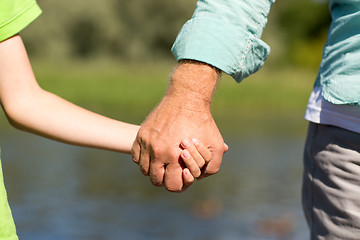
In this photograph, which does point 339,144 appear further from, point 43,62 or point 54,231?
point 43,62

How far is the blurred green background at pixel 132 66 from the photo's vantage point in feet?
62.0

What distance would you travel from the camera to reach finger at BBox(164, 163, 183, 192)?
7.54 ft

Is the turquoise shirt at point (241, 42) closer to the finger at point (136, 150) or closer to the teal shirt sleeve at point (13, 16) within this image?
the finger at point (136, 150)

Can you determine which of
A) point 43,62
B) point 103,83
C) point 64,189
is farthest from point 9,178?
point 43,62

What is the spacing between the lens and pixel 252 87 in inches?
803

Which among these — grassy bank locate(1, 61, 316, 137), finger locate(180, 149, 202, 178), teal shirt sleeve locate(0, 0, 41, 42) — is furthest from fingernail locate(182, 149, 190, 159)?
grassy bank locate(1, 61, 316, 137)

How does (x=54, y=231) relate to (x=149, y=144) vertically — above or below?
below

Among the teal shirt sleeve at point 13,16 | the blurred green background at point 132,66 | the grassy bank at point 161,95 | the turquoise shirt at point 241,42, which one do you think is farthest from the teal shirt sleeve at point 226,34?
the grassy bank at point 161,95

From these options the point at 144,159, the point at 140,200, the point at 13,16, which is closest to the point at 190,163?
the point at 144,159

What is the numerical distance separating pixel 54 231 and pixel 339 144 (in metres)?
5.25

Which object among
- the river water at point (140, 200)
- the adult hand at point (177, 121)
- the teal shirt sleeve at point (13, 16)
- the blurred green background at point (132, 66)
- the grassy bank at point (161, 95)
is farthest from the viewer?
the blurred green background at point (132, 66)

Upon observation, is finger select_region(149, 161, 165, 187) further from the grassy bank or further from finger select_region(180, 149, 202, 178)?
the grassy bank

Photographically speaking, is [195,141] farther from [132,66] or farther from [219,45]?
[132,66]

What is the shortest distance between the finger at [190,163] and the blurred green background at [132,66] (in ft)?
43.1
